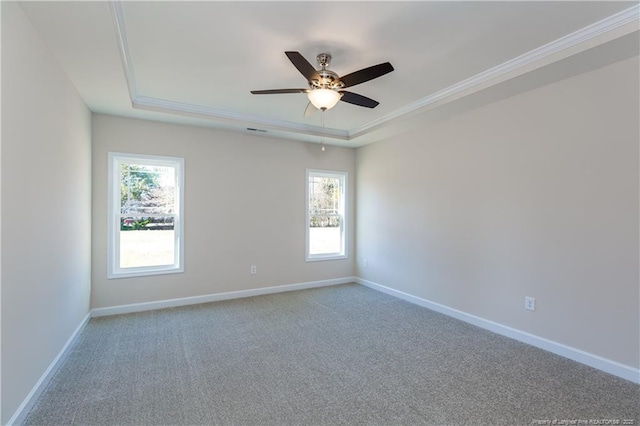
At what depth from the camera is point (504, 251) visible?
3.38 m

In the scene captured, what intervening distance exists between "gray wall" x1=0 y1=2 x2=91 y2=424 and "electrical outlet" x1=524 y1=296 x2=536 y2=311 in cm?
409

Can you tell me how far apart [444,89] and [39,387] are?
14.2 feet

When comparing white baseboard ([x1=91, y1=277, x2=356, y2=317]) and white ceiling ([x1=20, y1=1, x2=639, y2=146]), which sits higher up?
white ceiling ([x1=20, y1=1, x2=639, y2=146])

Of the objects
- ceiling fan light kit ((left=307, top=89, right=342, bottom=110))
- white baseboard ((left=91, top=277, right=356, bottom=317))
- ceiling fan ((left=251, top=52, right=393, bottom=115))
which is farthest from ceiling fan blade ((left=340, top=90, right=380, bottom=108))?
white baseboard ((left=91, top=277, right=356, bottom=317))

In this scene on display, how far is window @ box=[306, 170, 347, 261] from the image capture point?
5.46 meters

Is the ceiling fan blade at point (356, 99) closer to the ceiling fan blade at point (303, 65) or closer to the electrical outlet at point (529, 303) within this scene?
the ceiling fan blade at point (303, 65)

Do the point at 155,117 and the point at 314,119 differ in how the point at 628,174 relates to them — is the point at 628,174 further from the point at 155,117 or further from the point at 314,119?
the point at 155,117

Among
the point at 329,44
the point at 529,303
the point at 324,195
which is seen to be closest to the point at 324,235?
the point at 324,195

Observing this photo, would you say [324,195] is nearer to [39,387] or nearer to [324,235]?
[324,235]

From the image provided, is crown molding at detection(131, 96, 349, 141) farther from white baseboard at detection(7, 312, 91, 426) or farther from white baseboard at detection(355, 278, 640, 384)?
white baseboard at detection(355, 278, 640, 384)

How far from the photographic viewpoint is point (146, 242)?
13.9 ft

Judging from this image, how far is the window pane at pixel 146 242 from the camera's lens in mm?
4105

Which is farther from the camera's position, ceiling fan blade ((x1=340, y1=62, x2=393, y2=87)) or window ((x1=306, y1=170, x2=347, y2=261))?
window ((x1=306, y1=170, x2=347, y2=261))

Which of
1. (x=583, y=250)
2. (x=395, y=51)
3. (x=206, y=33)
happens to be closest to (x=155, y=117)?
(x=206, y=33)
